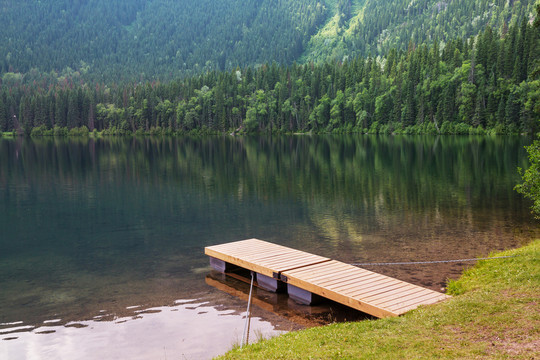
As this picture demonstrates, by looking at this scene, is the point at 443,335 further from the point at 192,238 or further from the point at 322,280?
the point at 192,238

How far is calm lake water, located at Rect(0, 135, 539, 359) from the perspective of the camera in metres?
13.5

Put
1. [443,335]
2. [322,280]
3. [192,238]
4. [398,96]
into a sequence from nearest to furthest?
[443,335] < [322,280] < [192,238] < [398,96]

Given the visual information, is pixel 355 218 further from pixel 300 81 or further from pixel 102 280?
pixel 300 81

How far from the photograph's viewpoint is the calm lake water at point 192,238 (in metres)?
13.5

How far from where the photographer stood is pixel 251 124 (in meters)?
186

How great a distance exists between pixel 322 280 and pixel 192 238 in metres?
10.7

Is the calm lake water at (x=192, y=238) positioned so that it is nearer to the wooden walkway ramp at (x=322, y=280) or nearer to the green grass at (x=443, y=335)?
the wooden walkway ramp at (x=322, y=280)

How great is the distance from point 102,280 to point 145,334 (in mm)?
5459

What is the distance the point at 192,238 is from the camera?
2400 cm

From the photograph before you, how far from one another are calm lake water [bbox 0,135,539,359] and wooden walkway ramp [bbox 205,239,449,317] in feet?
2.12

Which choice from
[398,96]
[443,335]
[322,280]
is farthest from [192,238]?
[398,96]

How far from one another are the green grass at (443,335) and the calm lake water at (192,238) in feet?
8.48

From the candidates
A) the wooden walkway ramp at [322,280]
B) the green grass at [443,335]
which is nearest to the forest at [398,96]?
the wooden walkway ramp at [322,280]

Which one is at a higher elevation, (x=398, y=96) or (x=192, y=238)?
(x=398, y=96)
